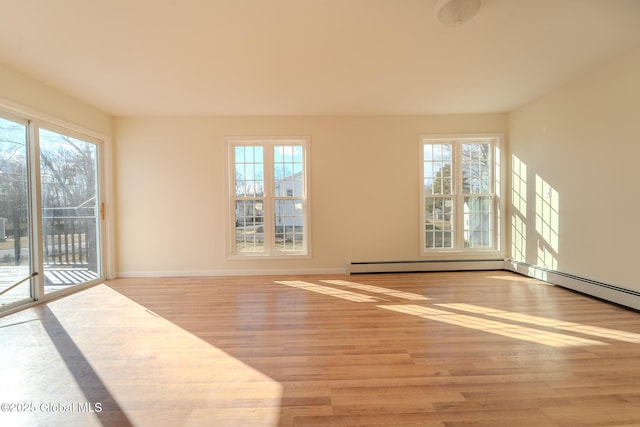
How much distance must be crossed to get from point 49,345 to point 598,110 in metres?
6.17

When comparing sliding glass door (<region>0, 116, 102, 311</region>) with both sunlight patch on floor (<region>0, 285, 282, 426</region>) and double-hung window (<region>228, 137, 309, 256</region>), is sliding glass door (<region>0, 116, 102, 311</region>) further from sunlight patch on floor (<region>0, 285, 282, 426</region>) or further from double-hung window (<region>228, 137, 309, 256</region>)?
double-hung window (<region>228, 137, 309, 256</region>)

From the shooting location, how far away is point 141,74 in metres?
3.08

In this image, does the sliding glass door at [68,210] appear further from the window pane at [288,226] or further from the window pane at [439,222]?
the window pane at [439,222]

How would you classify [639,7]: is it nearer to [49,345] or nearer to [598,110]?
[598,110]

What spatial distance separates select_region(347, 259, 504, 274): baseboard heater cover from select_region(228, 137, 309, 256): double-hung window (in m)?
1.04

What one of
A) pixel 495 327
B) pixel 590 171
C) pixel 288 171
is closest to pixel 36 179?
pixel 288 171

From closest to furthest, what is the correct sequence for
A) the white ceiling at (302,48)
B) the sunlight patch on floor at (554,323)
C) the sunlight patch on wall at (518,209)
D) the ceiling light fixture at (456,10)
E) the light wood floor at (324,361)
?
the light wood floor at (324,361) < the ceiling light fixture at (456,10) < the white ceiling at (302,48) < the sunlight patch on floor at (554,323) < the sunlight patch on wall at (518,209)

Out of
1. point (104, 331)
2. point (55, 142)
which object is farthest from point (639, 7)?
point (55, 142)

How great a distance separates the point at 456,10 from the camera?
204 cm

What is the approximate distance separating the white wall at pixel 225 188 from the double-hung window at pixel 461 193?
261 mm

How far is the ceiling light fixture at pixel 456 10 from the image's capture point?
198 cm

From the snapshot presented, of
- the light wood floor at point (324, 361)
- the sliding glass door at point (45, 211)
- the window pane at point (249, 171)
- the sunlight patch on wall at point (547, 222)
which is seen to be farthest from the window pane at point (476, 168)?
the sliding glass door at point (45, 211)

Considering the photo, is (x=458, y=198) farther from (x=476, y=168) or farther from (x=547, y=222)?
(x=547, y=222)

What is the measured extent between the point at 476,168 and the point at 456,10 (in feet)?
11.2
